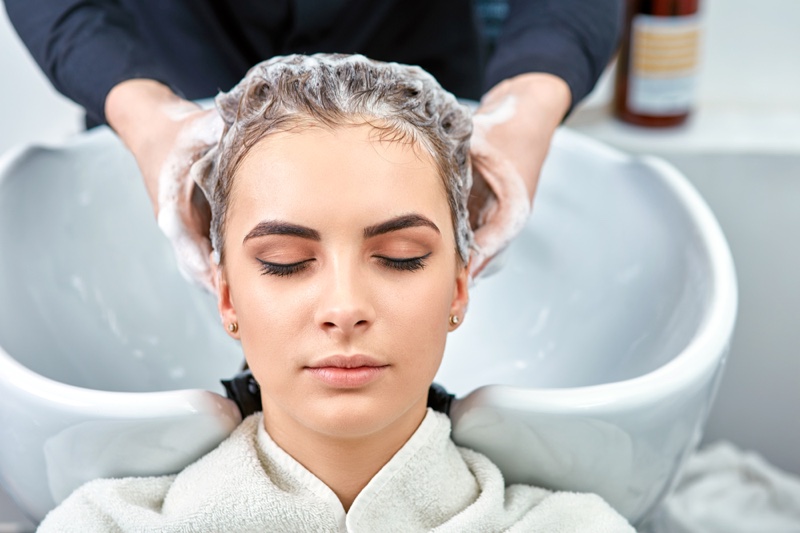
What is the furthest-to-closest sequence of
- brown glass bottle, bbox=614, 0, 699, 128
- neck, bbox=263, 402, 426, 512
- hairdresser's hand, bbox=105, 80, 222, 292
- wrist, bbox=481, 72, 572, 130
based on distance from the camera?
brown glass bottle, bbox=614, 0, 699, 128 < wrist, bbox=481, 72, 572, 130 < hairdresser's hand, bbox=105, 80, 222, 292 < neck, bbox=263, 402, 426, 512

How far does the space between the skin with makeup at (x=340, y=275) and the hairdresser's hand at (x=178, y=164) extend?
5.4 inches

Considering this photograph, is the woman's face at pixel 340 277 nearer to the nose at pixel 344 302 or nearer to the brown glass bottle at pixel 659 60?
the nose at pixel 344 302

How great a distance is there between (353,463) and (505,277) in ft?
1.56

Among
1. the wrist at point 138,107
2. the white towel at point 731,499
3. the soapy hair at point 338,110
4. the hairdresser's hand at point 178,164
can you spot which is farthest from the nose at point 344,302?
the white towel at point 731,499

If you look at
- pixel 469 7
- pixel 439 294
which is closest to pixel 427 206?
pixel 439 294

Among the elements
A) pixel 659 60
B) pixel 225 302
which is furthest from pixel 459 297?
pixel 659 60

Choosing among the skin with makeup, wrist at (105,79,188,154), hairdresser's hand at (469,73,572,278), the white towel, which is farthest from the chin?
the white towel

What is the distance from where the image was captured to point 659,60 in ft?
5.48

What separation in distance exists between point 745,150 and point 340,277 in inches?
46.1

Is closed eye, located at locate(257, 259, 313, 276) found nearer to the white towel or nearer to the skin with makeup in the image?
the skin with makeup

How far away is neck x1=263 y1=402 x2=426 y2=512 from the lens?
2.77 ft

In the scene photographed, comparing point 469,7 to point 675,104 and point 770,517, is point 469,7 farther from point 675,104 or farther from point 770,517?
point 770,517

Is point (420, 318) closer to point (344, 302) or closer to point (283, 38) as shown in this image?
point (344, 302)

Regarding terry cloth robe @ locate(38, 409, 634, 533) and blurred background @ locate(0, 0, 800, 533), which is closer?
terry cloth robe @ locate(38, 409, 634, 533)
